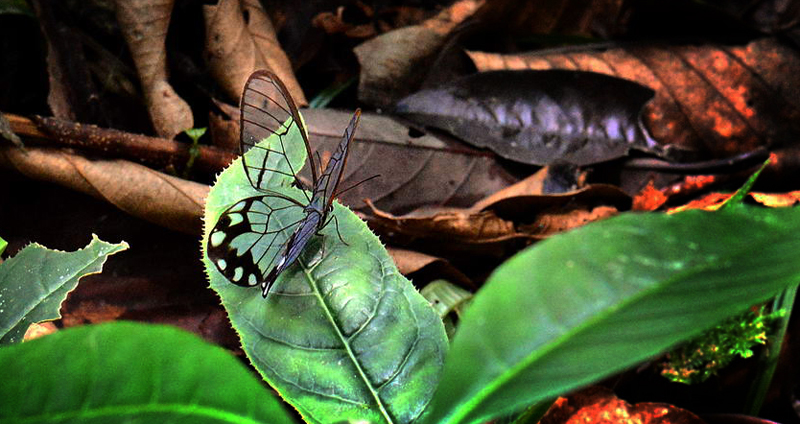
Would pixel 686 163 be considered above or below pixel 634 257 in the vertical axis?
below

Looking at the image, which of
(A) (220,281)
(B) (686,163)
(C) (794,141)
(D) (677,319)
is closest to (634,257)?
(D) (677,319)

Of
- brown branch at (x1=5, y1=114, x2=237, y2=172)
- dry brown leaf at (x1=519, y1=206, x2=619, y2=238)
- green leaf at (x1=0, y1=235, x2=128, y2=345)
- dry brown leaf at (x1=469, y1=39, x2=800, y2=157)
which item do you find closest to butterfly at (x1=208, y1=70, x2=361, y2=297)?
green leaf at (x1=0, y1=235, x2=128, y2=345)

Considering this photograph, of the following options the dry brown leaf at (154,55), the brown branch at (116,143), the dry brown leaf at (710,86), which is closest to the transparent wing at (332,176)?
the brown branch at (116,143)

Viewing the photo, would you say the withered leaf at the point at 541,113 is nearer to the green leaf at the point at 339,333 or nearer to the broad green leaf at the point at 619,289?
the green leaf at the point at 339,333

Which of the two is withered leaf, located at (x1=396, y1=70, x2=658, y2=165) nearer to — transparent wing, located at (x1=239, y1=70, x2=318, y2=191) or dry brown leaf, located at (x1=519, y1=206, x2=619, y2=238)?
dry brown leaf, located at (x1=519, y1=206, x2=619, y2=238)

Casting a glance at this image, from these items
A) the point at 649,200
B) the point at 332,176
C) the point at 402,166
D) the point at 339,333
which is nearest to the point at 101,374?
the point at 339,333

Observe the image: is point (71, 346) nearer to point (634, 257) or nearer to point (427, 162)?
point (634, 257)
